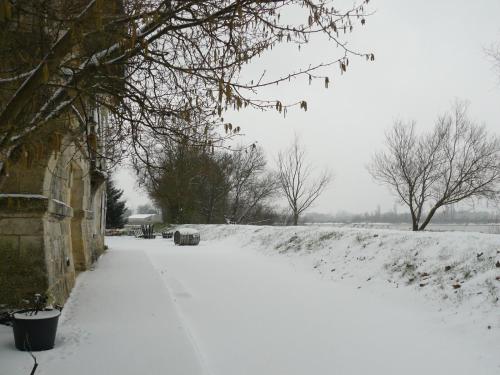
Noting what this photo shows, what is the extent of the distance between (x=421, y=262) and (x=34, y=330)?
7.45m

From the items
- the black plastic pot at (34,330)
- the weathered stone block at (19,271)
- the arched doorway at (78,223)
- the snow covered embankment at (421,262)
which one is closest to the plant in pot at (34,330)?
the black plastic pot at (34,330)

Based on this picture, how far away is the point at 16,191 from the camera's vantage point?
5.89 metres

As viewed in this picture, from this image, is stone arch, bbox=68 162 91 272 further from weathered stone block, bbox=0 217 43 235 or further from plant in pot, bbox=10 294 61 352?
plant in pot, bbox=10 294 61 352

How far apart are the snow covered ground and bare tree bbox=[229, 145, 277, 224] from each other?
29947 millimetres

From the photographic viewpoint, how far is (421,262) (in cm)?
866

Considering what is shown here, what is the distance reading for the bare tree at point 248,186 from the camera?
1634 inches

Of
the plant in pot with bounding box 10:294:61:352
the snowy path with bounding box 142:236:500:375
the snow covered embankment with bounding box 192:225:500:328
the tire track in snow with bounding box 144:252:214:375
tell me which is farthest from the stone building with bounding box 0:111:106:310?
the snow covered embankment with bounding box 192:225:500:328

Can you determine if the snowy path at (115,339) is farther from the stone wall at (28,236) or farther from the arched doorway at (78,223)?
the arched doorway at (78,223)

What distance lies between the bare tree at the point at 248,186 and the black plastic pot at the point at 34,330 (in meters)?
35.9

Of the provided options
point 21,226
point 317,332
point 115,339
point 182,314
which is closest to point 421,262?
point 317,332

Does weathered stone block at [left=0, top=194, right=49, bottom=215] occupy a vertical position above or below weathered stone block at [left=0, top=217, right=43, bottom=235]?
above

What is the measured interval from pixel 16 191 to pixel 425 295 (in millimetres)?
7105

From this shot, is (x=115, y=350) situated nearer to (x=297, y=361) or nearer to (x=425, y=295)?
(x=297, y=361)

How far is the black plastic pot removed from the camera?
437cm
